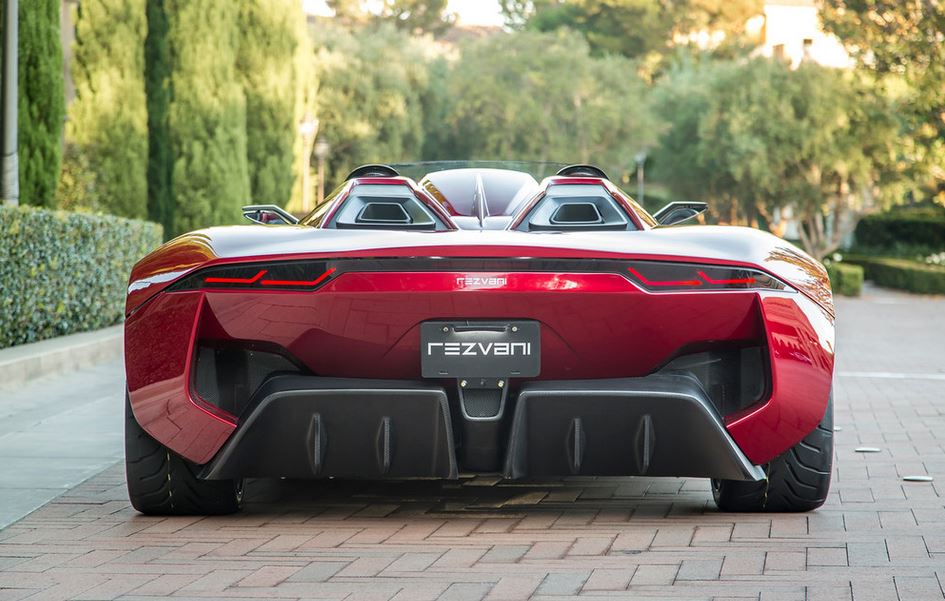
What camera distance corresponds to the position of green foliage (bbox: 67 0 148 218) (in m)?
22.7

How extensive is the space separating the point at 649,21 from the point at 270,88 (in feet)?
162

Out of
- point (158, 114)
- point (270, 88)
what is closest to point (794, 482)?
point (158, 114)

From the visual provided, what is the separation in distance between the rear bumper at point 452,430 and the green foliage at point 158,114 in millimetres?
20446

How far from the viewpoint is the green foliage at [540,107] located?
5803 cm

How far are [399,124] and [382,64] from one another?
8.19 feet

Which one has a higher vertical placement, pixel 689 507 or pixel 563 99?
pixel 563 99

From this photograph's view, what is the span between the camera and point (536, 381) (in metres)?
4.40

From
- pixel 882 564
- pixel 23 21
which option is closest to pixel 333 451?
pixel 882 564

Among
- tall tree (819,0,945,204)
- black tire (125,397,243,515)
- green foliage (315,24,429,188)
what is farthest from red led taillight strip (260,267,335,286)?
green foliage (315,24,429,188)

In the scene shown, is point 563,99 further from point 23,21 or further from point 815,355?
point 815,355

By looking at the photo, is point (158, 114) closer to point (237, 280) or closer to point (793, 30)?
point (237, 280)

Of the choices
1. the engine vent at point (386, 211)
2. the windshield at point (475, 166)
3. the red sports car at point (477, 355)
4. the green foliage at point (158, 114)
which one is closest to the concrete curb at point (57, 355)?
the windshield at point (475, 166)

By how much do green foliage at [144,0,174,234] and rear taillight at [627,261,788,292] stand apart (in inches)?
813

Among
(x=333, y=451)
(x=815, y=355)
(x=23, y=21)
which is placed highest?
(x=23, y=21)
